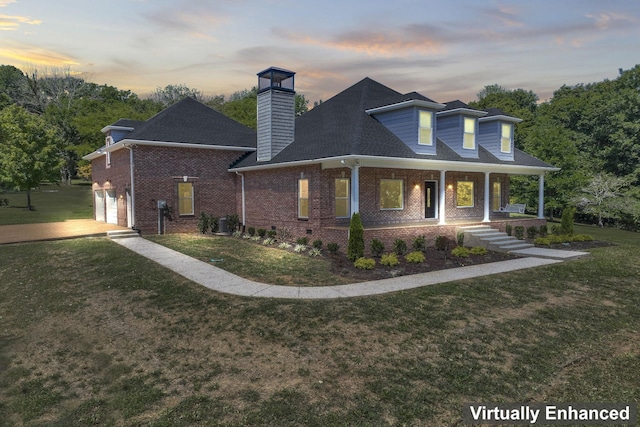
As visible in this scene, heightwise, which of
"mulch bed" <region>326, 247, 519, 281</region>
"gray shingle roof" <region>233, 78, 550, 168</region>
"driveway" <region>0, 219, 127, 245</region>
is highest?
"gray shingle roof" <region>233, 78, 550, 168</region>

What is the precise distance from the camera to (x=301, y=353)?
21.4 feet

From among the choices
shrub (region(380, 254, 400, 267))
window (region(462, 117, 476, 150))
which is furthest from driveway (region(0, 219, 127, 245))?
window (region(462, 117, 476, 150))

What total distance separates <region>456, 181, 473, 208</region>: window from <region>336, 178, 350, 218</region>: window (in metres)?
6.93

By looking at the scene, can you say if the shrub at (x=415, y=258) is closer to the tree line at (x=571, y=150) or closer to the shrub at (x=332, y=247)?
the shrub at (x=332, y=247)

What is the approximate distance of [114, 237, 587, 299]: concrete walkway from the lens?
9758mm

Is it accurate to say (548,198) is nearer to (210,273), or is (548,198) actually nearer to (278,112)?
(278,112)

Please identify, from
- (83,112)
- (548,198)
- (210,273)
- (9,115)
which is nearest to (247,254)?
(210,273)

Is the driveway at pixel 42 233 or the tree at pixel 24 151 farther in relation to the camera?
the tree at pixel 24 151

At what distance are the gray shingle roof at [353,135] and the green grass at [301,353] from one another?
698 cm

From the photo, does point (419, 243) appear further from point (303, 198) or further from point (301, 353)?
point (301, 353)

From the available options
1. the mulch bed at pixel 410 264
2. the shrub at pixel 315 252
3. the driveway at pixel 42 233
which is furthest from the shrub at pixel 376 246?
the driveway at pixel 42 233

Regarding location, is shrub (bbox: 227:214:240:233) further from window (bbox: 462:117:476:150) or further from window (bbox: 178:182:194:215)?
window (bbox: 462:117:476:150)

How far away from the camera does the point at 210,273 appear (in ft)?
38.3

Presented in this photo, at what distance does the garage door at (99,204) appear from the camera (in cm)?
2662
